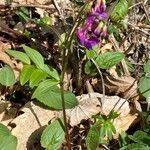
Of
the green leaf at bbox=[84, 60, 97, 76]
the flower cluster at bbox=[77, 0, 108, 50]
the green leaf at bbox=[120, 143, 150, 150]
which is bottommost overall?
the green leaf at bbox=[120, 143, 150, 150]

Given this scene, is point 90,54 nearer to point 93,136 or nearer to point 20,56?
point 20,56

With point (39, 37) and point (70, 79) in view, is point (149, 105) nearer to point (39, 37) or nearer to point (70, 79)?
point (70, 79)

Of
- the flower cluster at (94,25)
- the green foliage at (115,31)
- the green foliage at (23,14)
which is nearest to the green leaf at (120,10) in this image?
the green foliage at (115,31)

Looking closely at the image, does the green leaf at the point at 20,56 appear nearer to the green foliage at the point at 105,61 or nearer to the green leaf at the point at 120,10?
the green foliage at the point at 105,61

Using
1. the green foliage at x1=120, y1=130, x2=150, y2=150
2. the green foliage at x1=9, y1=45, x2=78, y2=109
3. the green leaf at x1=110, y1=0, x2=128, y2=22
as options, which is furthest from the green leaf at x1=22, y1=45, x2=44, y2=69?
the green foliage at x1=120, y1=130, x2=150, y2=150

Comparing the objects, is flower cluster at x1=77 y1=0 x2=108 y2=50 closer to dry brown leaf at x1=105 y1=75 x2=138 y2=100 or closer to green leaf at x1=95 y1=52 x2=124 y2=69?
green leaf at x1=95 y1=52 x2=124 y2=69

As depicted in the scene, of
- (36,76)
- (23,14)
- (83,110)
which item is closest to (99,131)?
(83,110)
